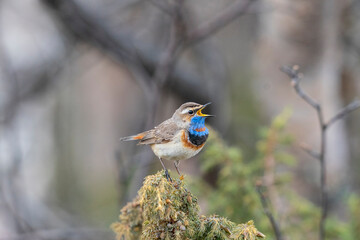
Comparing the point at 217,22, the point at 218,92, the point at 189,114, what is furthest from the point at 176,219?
the point at 218,92

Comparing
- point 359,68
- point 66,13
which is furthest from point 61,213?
point 359,68

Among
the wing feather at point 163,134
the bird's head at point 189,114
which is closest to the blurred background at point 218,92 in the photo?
the wing feather at point 163,134

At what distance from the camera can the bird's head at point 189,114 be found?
7.52 ft

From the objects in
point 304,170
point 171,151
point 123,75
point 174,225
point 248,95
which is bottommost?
point 174,225

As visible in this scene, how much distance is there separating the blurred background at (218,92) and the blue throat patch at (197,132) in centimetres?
105

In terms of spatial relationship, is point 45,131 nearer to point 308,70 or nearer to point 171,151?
point 308,70

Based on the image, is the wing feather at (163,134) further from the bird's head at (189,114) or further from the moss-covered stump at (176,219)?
the moss-covered stump at (176,219)

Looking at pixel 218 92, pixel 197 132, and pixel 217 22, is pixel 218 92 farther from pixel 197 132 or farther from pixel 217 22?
pixel 197 132

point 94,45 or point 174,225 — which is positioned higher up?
point 94,45

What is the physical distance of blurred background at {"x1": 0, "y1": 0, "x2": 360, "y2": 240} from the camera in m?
3.72

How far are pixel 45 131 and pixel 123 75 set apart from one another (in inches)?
106

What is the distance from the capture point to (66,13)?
208 inches

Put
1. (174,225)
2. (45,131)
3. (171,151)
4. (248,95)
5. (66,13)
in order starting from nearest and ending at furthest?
1. (174,225)
2. (171,151)
3. (66,13)
4. (248,95)
5. (45,131)

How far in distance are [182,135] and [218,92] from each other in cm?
408
